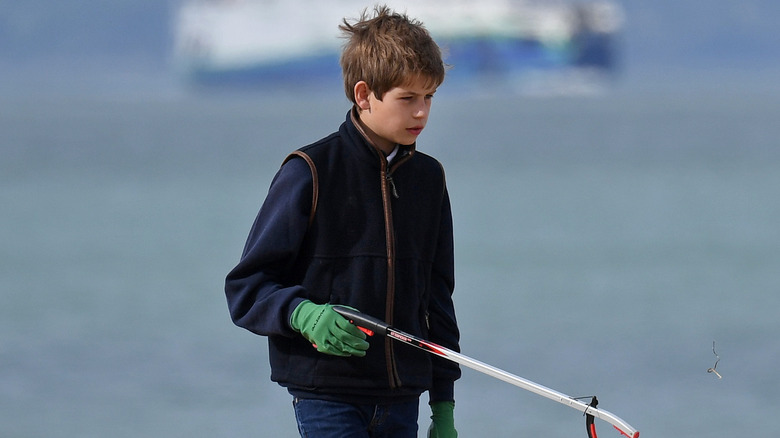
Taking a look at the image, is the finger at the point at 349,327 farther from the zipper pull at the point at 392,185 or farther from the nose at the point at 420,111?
the nose at the point at 420,111

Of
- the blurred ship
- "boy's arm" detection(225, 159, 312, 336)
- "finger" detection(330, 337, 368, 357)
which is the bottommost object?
"finger" detection(330, 337, 368, 357)

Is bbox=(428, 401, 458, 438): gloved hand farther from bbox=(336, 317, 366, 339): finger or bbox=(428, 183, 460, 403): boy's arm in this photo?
bbox=(336, 317, 366, 339): finger

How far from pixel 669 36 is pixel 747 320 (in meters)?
32.4

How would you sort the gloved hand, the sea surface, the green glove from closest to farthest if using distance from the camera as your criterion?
the green glove, the gloved hand, the sea surface

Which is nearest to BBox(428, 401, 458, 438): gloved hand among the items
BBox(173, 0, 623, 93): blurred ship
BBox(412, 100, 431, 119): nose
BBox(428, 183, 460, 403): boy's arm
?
BBox(428, 183, 460, 403): boy's arm

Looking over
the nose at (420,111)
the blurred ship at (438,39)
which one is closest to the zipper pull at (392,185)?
the nose at (420,111)

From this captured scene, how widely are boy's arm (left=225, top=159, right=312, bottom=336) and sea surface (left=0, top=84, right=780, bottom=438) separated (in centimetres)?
254

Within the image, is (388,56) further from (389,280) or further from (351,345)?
(351,345)

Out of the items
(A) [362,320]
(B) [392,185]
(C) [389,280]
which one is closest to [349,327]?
(A) [362,320]

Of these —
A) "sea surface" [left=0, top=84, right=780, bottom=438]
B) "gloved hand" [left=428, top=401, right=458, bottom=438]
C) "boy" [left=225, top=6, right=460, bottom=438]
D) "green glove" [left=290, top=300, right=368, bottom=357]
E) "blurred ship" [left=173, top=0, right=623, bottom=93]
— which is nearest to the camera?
"green glove" [left=290, top=300, right=368, bottom=357]

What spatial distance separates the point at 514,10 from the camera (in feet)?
100

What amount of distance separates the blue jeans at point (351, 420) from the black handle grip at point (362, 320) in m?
0.18

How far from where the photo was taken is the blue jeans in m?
2.40

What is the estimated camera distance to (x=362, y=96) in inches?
97.3
